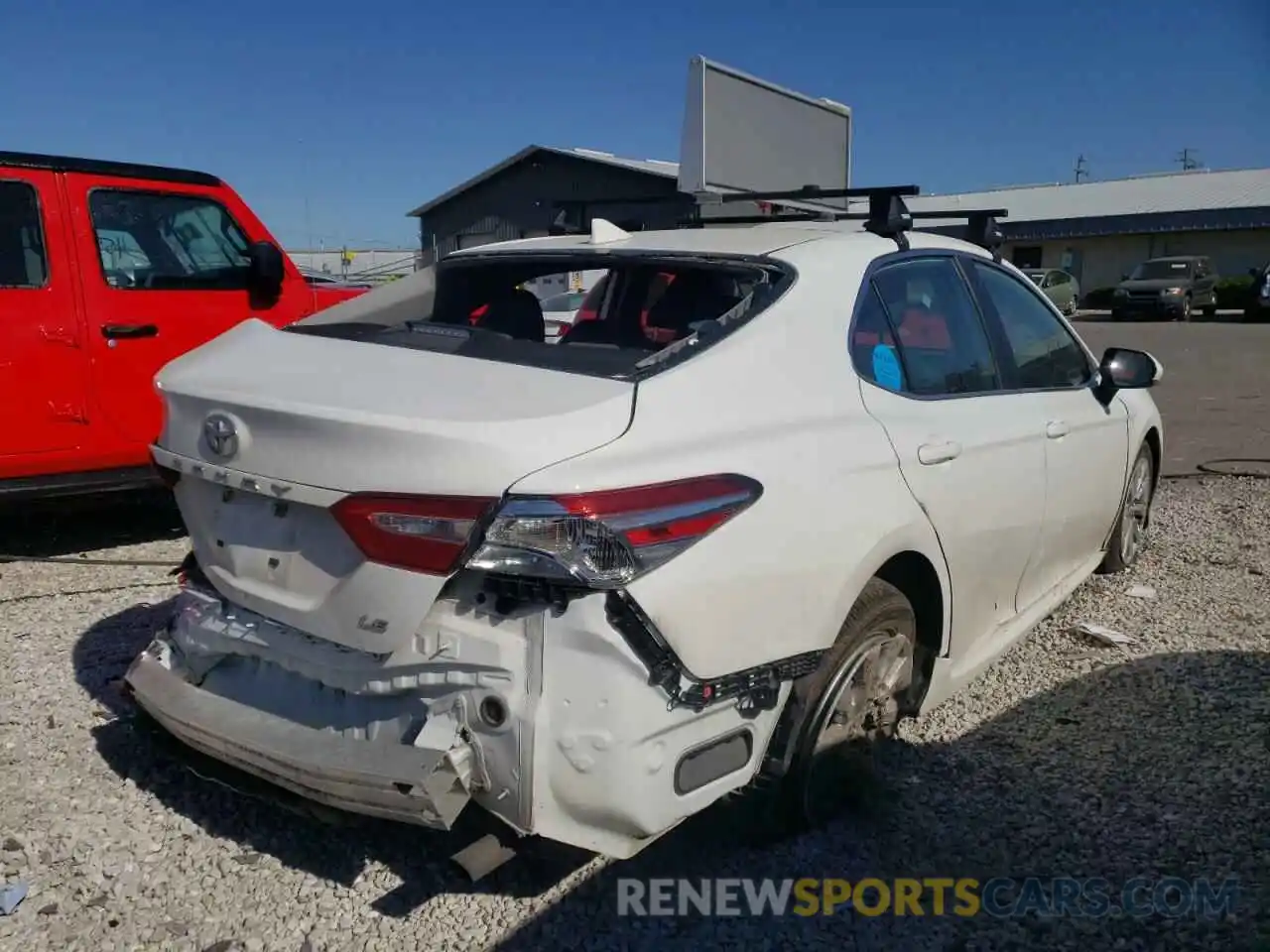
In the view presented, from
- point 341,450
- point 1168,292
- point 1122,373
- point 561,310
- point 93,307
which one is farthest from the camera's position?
point 1168,292

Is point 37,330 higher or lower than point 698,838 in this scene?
higher

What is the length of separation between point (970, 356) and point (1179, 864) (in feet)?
5.42

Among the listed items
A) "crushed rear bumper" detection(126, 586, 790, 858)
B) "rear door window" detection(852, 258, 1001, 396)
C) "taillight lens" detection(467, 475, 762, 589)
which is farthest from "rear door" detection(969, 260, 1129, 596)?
"taillight lens" detection(467, 475, 762, 589)

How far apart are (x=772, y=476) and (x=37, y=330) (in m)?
4.18

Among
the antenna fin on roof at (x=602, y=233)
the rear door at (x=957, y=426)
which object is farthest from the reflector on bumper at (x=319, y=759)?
the antenna fin on roof at (x=602, y=233)

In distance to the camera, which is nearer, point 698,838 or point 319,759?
point 319,759

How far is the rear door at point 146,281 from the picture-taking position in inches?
209

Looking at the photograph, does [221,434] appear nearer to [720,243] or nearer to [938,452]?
[720,243]

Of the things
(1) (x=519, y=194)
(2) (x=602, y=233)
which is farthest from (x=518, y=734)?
(1) (x=519, y=194)

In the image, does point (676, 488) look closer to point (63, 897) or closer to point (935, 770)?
point (935, 770)

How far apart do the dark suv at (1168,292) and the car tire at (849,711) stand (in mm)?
31191

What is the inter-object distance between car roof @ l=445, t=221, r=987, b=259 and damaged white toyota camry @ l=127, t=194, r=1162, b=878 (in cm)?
2

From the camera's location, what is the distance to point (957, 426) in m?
3.21

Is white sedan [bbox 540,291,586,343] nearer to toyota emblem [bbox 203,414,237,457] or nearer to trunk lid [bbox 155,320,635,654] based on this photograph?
trunk lid [bbox 155,320,635,654]
